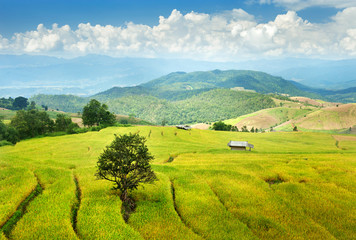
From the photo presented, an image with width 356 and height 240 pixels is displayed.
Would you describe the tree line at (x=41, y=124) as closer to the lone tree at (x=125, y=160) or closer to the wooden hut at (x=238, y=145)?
the lone tree at (x=125, y=160)

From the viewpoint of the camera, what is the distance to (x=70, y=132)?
4638 inches

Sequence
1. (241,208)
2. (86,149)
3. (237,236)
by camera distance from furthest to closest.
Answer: (86,149) → (241,208) → (237,236)

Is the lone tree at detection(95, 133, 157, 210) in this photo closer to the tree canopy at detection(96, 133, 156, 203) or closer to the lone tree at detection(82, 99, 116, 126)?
the tree canopy at detection(96, 133, 156, 203)

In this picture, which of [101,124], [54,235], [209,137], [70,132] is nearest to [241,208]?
[54,235]

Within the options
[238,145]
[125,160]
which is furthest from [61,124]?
[125,160]

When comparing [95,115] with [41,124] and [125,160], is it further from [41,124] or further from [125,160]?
[125,160]

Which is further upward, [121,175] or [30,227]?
[121,175]

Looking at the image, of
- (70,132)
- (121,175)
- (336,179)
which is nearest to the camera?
(121,175)

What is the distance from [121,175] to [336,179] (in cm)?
3331

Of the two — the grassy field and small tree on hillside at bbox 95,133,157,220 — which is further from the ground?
small tree on hillside at bbox 95,133,157,220

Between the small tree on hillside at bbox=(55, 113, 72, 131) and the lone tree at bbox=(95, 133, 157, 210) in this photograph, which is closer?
the lone tree at bbox=(95, 133, 157, 210)

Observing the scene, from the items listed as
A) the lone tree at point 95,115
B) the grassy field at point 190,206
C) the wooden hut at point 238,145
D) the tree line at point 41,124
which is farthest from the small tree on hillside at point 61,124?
the grassy field at point 190,206

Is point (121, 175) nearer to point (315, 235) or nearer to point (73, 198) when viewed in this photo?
point (73, 198)

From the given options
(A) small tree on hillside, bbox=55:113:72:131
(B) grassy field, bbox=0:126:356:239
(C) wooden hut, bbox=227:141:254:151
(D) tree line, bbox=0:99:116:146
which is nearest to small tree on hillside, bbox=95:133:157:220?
(B) grassy field, bbox=0:126:356:239
